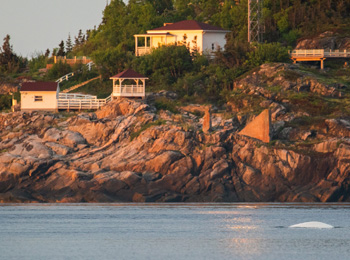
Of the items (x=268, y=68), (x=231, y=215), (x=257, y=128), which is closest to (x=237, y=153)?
(x=257, y=128)

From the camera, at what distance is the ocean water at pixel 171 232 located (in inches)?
2184

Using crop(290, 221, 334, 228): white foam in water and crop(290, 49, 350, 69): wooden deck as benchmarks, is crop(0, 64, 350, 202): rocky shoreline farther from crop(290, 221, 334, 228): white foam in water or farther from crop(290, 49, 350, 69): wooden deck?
crop(290, 221, 334, 228): white foam in water

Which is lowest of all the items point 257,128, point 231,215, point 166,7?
point 231,215

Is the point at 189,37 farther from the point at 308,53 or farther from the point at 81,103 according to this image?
the point at 81,103

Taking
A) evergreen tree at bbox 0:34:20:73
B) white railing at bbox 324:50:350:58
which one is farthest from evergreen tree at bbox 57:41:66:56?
white railing at bbox 324:50:350:58

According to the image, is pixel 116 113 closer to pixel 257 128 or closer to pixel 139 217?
pixel 257 128

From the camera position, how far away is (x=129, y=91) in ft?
322

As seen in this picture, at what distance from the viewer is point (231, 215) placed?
77812mm

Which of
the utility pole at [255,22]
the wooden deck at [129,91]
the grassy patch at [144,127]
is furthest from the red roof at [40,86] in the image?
the utility pole at [255,22]

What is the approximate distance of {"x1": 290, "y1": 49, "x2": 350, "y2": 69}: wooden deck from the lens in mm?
106375

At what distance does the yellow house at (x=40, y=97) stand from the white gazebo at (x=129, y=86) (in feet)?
19.0

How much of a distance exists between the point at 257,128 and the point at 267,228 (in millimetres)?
21837

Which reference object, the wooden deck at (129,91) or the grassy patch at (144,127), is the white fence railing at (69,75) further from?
the grassy patch at (144,127)

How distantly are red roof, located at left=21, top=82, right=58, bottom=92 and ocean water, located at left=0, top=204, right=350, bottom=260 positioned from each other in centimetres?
1627
